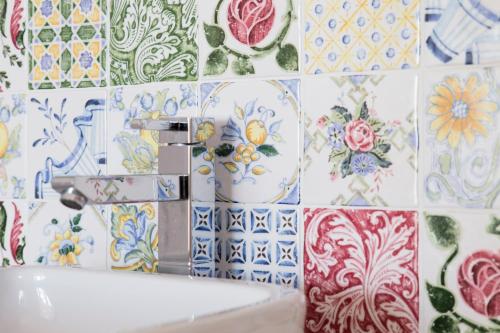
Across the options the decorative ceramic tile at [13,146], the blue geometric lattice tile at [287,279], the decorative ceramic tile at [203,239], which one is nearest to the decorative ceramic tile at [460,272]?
the blue geometric lattice tile at [287,279]

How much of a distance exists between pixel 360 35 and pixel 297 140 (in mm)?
141

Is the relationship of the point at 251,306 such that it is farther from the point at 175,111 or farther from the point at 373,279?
the point at 175,111

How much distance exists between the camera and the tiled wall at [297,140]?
850 millimetres

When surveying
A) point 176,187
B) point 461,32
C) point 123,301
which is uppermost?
point 461,32

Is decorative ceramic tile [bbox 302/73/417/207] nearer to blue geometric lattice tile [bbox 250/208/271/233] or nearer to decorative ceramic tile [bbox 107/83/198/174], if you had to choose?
blue geometric lattice tile [bbox 250/208/271/233]

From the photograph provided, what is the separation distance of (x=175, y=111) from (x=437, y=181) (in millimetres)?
343

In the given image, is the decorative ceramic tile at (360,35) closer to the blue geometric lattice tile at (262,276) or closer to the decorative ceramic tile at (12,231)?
the blue geometric lattice tile at (262,276)

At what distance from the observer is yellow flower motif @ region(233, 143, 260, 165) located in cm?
96

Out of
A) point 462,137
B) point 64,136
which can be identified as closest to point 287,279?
point 462,137

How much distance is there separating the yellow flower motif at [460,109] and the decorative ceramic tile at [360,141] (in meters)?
0.03

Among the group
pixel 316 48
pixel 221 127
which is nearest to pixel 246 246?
pixel 221 127

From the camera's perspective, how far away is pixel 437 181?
0.86 m

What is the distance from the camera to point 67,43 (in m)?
1.09

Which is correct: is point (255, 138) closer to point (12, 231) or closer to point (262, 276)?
point (262, 276)
